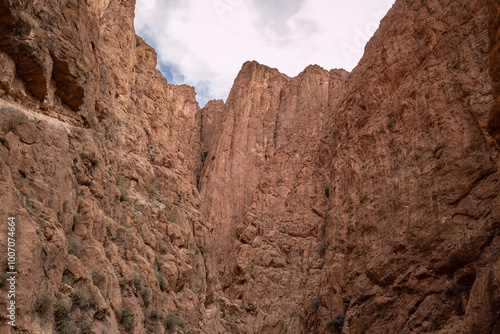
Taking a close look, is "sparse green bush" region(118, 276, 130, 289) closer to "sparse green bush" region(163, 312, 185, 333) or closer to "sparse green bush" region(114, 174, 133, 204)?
"sparse green bush" region(163, 312, 185, 333)

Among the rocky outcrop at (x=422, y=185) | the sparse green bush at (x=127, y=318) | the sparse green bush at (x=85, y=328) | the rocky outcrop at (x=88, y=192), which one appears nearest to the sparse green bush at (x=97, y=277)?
the rocky outcrop at (x=88, y=192)

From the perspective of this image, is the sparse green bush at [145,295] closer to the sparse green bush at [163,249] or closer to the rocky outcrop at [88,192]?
the rocky outcrop at [88,192]

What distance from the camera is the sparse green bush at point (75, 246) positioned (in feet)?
38.1

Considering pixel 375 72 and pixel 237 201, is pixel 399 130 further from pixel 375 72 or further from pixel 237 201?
pixel 237 201

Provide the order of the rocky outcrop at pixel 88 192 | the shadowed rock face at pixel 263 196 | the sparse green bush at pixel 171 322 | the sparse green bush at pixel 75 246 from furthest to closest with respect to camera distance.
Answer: the sparse green bush at pixel 171 322 → the sparse green bush at pixel 75 246 → the shadowed rock face at pixel 263 196 → the rocky outcrop at pixel 88 192

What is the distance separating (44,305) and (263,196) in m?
29.2

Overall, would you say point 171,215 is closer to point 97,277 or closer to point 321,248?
point 97,277

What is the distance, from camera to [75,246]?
38.8 feet

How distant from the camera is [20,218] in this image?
9.06 meters

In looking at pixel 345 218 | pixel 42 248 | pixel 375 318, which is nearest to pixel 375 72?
pixel 345 218

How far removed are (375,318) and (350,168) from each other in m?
9.69


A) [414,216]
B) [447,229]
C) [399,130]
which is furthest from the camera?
[399,130]

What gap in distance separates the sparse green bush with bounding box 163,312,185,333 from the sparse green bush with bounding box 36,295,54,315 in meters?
7.55

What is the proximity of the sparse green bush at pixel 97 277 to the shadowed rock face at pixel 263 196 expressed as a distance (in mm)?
163
